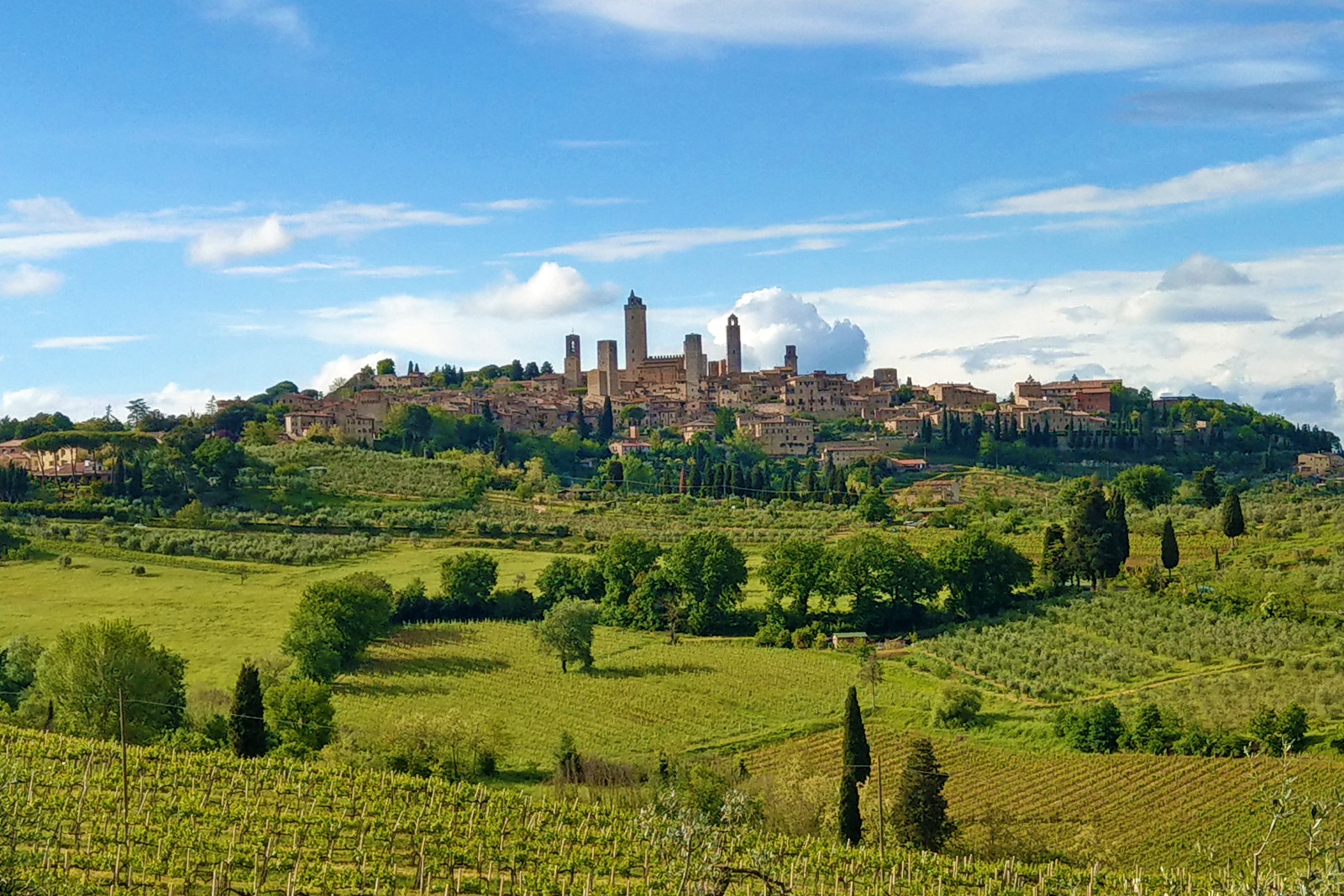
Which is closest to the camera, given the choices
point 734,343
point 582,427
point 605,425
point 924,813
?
point 924,813

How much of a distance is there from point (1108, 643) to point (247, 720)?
24675 mm

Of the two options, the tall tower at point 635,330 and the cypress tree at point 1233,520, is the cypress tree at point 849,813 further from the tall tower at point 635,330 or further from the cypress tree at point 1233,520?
the tall tower at point 635,330

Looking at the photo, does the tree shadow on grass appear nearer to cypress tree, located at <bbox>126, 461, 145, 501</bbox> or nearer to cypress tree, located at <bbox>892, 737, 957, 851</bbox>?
cypress tree, located at <bbox>892, 737, 957, 851</bbox>

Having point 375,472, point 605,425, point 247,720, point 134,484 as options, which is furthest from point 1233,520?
point 605,425

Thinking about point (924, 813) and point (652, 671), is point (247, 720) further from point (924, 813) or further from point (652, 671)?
point (924, 813)

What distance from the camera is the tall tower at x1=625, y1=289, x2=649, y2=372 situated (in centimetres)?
13312

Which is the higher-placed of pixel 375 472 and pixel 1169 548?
pixel 375 472

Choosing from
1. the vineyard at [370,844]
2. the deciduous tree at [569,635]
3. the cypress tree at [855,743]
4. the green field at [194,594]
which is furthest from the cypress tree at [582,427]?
the vineyard at [370,844]

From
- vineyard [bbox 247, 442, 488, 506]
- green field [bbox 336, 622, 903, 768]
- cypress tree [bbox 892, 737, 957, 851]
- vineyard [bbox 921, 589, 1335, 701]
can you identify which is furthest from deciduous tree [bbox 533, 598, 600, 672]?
vineyard [bbox 247, 442, 488, 506]

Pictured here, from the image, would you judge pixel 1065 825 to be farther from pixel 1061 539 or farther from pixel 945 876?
pixel 1061 539

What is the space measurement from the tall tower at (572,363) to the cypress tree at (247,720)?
94144 mm

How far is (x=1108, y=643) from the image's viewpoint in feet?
126

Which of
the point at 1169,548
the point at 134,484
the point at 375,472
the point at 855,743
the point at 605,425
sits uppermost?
the point at 605,425

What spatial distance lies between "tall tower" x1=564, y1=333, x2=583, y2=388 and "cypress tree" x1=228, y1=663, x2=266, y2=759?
9414 cm
